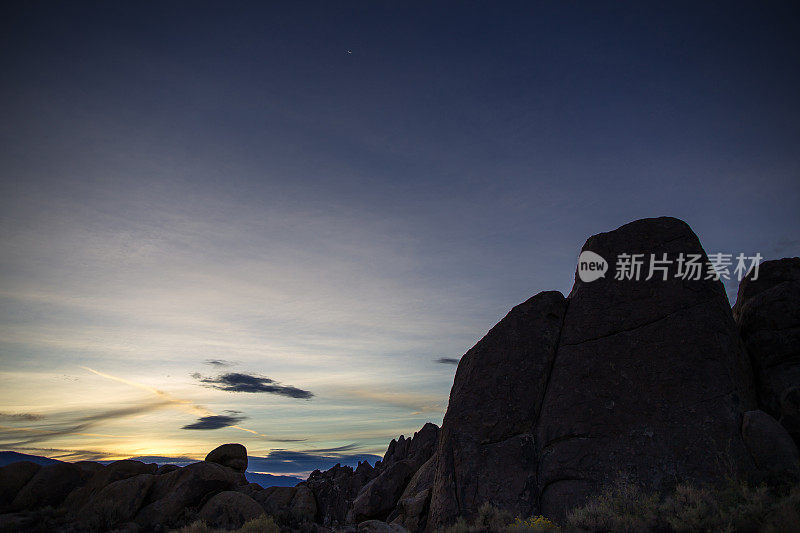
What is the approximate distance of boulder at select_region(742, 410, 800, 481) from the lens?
14172mm

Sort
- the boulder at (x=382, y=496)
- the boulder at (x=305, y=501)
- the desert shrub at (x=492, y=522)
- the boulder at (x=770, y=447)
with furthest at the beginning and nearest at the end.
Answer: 1. the boulder at (x=305, y=501)
2. the boulder at (x=382, y=496)
3. the desert shrub at (x=492, y=522)
4. the boulder at (x=770, y=447)

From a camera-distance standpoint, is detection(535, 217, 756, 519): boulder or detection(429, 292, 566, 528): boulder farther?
detection(429, 292, 566, 528): boulder

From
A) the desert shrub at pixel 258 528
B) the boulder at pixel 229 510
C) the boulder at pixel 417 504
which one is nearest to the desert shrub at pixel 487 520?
the boulder at pixel 417 504

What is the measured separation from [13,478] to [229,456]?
1590 centimetres

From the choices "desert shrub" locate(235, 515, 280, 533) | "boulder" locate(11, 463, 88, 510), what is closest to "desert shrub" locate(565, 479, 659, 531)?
"desert shrub" locate(235, 515, 280, 533)

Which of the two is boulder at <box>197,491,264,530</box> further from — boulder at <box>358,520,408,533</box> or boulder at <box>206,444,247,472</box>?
boulder at <box>358,520,408,533</box>

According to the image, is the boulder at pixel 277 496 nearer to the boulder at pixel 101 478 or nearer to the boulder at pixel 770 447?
the boulder at pixel 101 478

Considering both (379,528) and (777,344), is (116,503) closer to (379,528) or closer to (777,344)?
(379,528)

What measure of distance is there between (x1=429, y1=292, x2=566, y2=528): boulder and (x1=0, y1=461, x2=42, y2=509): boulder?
3526 centimetres

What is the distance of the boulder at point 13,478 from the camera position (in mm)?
34625

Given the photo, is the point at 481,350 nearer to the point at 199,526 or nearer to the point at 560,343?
the point at 560,343

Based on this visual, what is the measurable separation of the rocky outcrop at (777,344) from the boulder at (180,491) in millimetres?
33298

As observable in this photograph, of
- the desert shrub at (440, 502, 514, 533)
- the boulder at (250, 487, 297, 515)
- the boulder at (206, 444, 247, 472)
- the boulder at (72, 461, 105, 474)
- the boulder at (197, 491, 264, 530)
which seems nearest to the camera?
the desert shrub at (440, 502, 514, 533)

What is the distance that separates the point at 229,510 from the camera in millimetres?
30547
